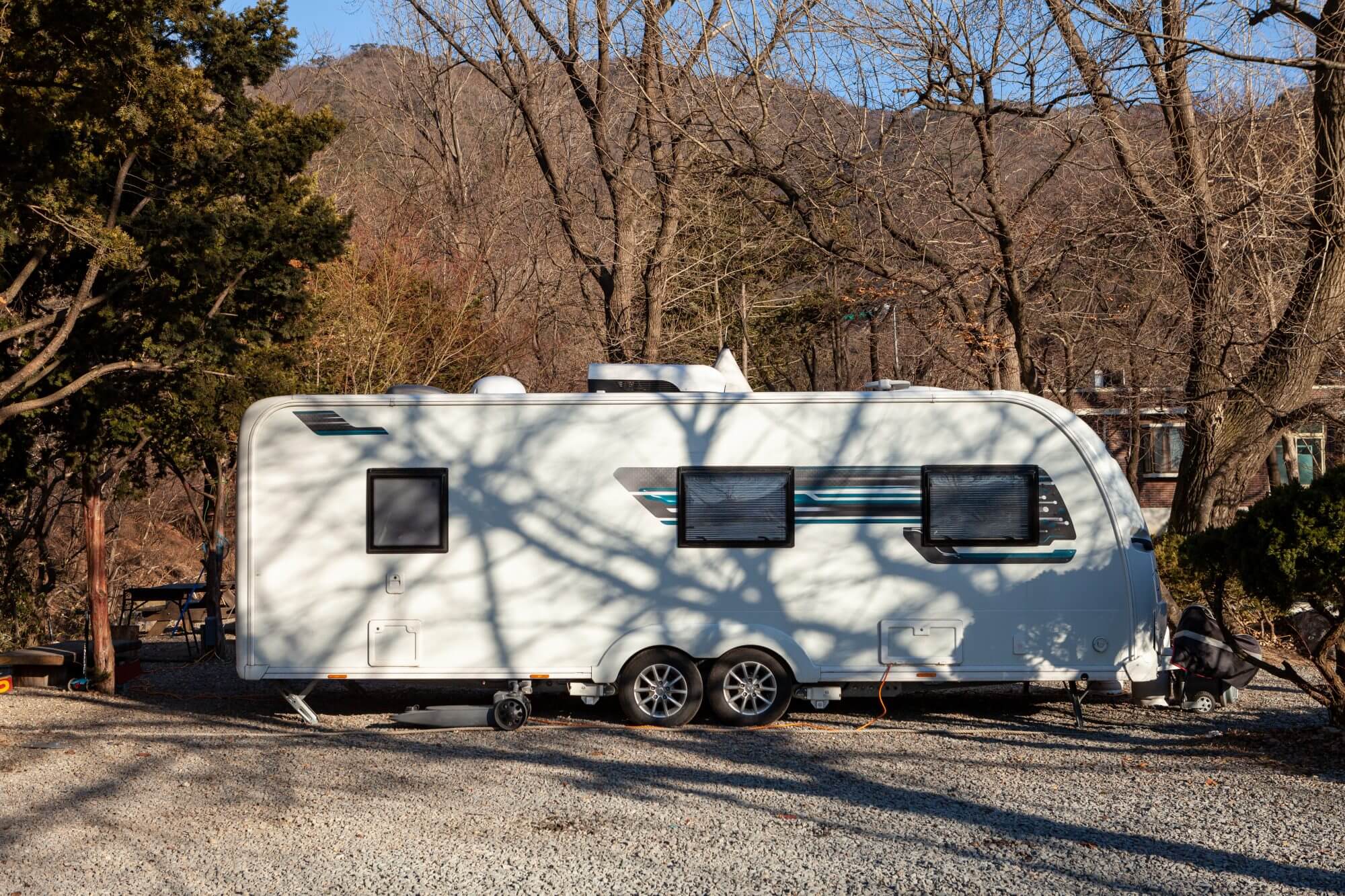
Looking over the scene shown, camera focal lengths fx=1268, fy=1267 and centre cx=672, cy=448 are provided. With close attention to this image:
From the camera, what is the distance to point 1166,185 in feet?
45.1

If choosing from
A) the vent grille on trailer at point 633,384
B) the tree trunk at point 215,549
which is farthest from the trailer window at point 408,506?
the tree trunk at point 215,549

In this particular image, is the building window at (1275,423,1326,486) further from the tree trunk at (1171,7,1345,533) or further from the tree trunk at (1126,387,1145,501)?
the tree trunk at (1171,7,1345,533)

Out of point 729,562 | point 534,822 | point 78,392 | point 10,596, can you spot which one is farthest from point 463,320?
point 534,822

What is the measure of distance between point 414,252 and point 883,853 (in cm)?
2163

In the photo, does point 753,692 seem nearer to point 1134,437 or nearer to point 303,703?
point 303,703

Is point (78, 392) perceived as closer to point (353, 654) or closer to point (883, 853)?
point (353, 654)

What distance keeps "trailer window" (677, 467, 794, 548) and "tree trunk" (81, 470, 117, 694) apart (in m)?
6.05

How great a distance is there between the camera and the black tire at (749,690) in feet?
31.1

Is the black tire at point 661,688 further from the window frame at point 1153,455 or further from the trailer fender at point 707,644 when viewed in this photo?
the window frame at point 1153,455

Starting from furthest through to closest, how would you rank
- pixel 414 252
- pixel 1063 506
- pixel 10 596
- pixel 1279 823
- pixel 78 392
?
pixel 414 252
pixel 10 596
pixel 78 392
pixel 1063 506
pixel 1279 823

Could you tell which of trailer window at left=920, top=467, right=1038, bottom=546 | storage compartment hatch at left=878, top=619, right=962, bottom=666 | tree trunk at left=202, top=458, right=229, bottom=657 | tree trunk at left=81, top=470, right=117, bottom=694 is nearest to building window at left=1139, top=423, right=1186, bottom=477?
tree trunk at left=202, top=458, right=229, bottom=657

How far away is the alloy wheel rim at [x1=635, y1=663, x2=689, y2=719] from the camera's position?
9.50 meters

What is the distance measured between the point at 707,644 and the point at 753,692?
514 millimetres

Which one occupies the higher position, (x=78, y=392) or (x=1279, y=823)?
(x=78, y=392)
